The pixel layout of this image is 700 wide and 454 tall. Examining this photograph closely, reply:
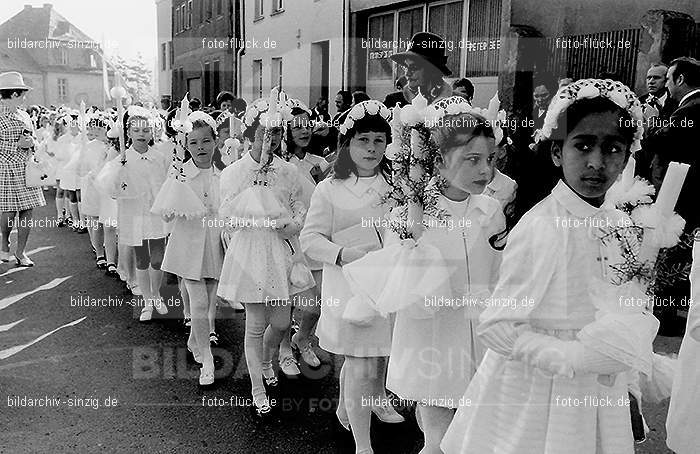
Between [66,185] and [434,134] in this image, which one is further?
[66,185]

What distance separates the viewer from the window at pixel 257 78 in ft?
67.1

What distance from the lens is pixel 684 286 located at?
585cm

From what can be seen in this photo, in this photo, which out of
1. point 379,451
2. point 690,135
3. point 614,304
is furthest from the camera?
point 690,135

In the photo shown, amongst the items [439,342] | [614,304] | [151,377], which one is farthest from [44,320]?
[614,304]

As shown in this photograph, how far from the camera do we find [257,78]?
20.8 m

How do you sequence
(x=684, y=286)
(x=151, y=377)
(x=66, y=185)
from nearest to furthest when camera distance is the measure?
(x=151, y=377) < (x=684, y=286) < (x=66, y=185)

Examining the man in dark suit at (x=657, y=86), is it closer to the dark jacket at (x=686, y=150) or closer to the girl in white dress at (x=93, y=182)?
the dark jacket at (x=686, y=150)

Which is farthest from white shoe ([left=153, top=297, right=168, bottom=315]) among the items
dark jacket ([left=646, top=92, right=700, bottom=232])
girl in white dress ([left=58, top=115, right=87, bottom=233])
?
dark jacket ([left=646, top=92, right=700, bottom=232])

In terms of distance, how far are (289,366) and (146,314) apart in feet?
6.61

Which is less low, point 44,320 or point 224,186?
point 224,186

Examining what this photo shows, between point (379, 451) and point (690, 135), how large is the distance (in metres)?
3.65

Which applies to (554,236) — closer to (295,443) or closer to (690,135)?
(295,443)

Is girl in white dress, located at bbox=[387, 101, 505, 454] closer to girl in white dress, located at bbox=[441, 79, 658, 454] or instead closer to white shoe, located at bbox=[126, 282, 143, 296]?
girl in white dress, located at bbox=[441, 79, 658, 454]

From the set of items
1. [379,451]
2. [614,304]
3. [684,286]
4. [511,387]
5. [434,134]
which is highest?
[434,134]
